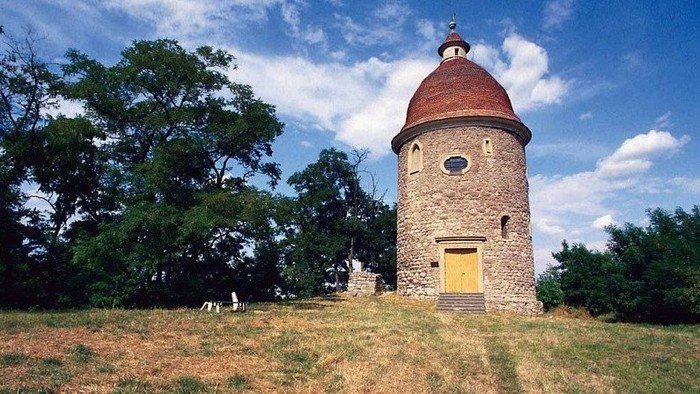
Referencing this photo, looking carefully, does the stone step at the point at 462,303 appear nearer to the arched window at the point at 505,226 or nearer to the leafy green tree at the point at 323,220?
the arched window at the point at 505,226

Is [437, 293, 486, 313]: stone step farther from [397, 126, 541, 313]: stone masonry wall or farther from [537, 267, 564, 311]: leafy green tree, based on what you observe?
[537, 267, 564, 311]: leafy green tree

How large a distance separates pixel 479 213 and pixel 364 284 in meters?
7.90

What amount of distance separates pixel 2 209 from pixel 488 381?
17.2 metres

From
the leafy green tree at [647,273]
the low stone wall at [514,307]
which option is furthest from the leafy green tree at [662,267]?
the low stone wall at [514,307]

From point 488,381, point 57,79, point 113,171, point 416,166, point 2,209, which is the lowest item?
point 488,381

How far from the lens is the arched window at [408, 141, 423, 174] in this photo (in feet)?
68.0

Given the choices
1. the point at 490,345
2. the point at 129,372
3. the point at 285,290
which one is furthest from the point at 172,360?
the point at 285,290

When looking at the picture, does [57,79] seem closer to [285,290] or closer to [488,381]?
[285,290]

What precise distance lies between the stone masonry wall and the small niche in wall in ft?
0.28

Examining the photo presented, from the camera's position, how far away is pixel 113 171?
1661 cm

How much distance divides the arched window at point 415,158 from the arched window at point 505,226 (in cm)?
413

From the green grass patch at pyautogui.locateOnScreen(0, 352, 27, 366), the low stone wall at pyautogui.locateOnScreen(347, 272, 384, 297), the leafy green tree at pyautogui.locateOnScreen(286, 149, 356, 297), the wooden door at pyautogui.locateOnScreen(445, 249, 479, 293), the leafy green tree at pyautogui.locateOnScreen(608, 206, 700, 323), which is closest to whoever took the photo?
the green grass patch at pyautogui.locateOnScreen(0, 352, 27, 366)

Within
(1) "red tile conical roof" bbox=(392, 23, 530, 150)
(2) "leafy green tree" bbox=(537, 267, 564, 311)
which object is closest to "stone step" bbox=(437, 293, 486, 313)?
(2) "leafy green tree" bbox=(537, 267, 564, 311)

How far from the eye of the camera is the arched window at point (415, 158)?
20.7m
